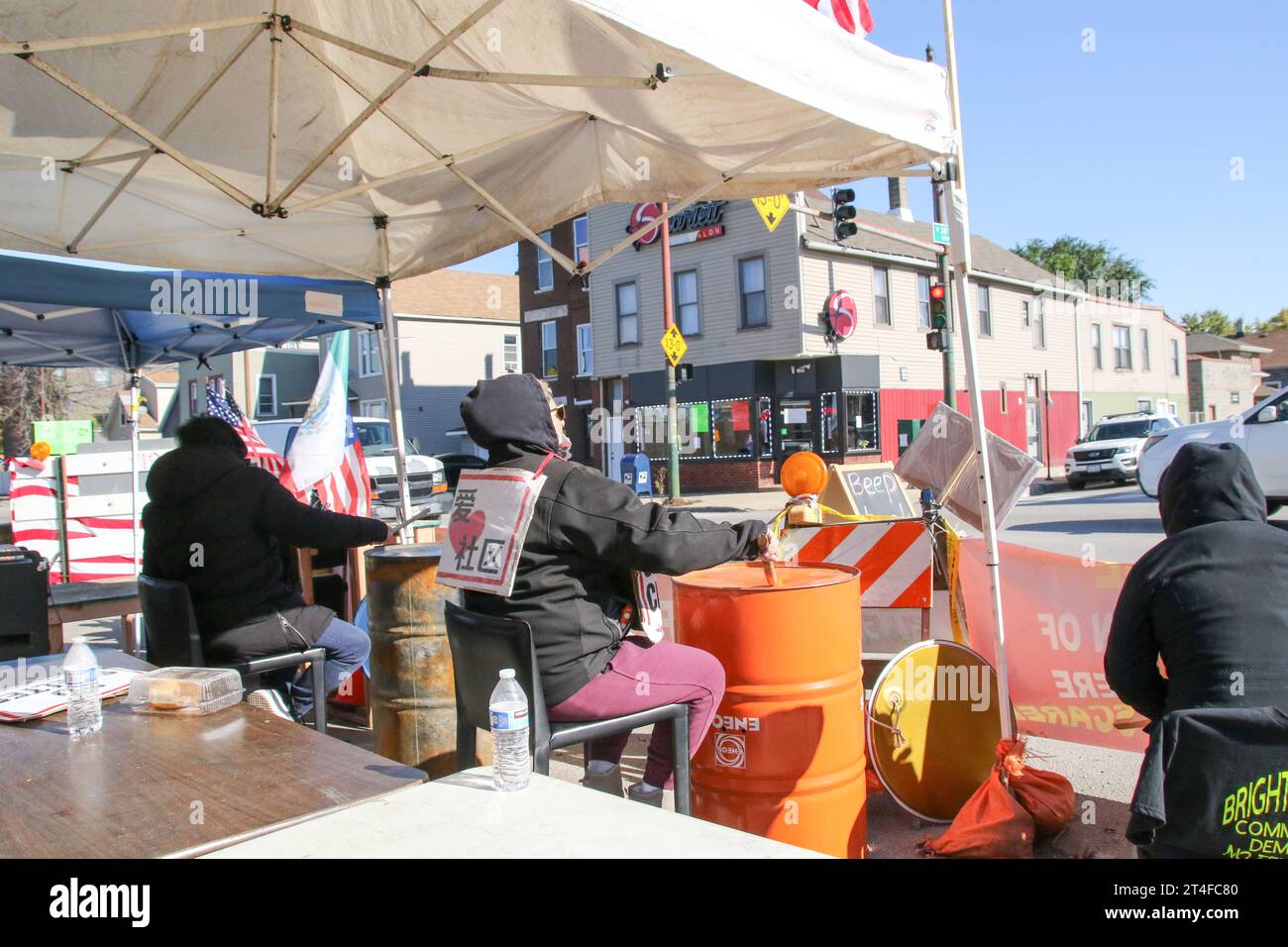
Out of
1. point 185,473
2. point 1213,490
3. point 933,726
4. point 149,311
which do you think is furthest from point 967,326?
point 149,311

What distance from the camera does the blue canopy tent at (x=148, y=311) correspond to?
239 inches

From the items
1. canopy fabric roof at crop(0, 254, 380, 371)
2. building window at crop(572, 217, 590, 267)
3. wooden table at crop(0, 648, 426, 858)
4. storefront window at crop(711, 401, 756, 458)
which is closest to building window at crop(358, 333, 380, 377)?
building window at crop(572, 217, 590, 267)

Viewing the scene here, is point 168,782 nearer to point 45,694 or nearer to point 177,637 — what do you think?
point 45,694

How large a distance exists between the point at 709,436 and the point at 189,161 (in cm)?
2356

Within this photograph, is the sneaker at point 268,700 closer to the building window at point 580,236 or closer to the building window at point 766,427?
the building window at point 766,427

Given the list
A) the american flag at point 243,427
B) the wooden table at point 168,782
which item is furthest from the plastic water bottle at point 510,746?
the american flag at point 243,427

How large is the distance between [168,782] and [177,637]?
5.73ft

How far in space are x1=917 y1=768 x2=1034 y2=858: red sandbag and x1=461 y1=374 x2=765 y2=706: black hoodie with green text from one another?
1.42m

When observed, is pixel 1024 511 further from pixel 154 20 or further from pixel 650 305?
pixel 154 20

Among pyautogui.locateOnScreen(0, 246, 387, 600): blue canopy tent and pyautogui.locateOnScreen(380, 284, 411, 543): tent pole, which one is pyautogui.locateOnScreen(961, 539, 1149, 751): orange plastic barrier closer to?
pyautogui.locateOnScreen(380, 284, 411, 543): tent pole

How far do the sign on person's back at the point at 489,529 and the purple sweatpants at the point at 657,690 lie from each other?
17.2 inches

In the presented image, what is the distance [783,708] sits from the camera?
3.23m

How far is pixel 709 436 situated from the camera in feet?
89.4
